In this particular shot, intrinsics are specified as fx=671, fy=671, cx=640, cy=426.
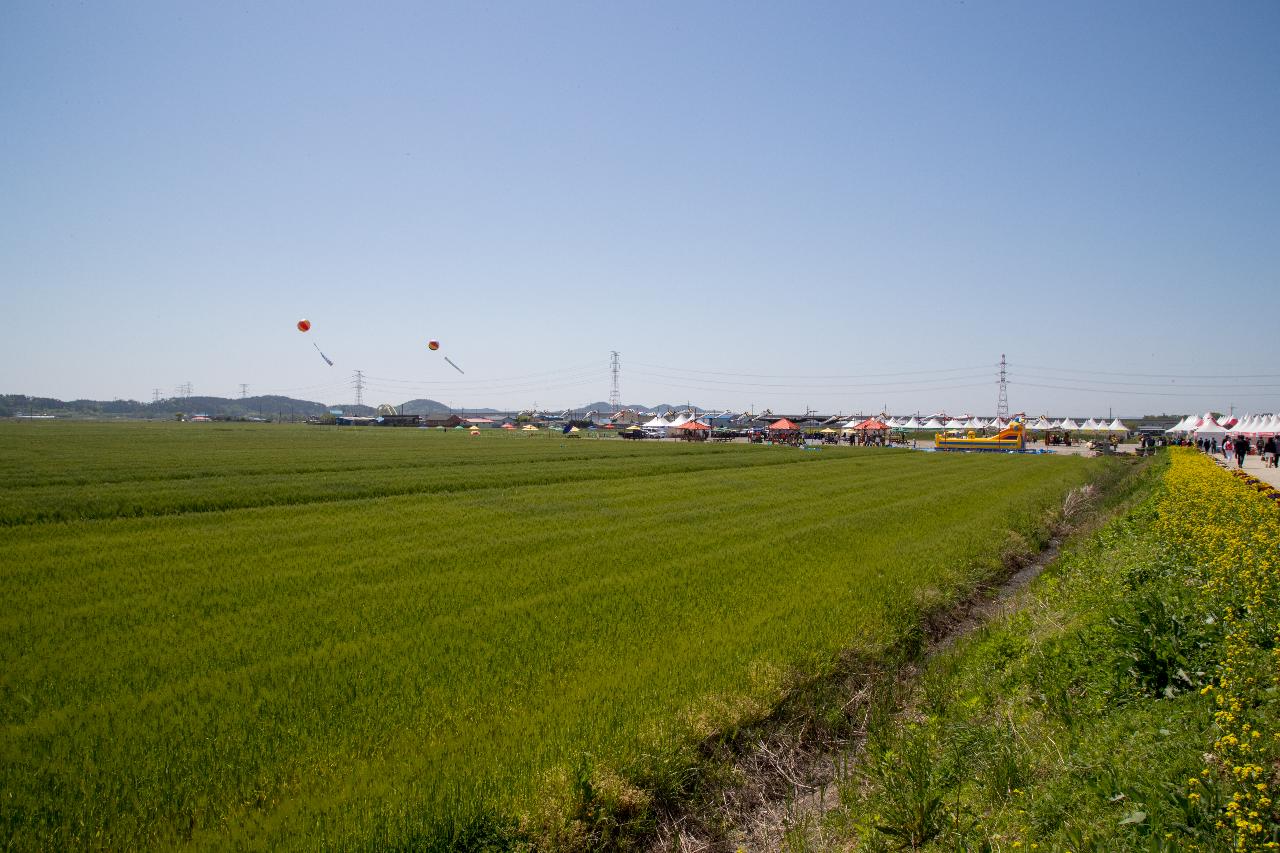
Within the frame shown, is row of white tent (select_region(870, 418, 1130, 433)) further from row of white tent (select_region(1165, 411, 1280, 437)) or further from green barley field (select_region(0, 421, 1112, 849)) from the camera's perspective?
green barley field (select_region(0, 421, 1112, 849))

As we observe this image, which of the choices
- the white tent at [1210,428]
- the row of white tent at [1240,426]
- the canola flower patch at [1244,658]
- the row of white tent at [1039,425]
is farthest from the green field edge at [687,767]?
the row of white tent at [1039,425]

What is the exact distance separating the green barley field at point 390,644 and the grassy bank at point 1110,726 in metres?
1.64

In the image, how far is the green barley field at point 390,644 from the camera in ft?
17.1

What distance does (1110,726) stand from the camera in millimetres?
5316

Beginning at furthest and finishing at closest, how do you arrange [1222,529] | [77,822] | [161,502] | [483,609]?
[161,502] → [483,609] → [1222,529] → [77,822]

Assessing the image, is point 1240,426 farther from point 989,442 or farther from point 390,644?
point 390,644

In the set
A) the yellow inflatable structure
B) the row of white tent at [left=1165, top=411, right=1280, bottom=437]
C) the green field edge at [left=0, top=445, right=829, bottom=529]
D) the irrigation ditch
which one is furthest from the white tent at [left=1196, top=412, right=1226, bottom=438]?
the irrigation ditch

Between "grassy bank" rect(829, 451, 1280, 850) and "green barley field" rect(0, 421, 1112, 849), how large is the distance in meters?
1.64

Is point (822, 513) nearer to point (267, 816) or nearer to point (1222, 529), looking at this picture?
point (1222, 529)

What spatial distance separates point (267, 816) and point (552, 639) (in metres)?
4.21

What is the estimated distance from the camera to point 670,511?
70.2 ft

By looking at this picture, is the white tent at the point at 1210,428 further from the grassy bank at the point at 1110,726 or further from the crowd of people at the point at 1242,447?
the grassy bank at the point at 1110,726

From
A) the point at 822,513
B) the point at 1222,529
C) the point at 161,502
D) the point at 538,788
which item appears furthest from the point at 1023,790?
the point at 161,502

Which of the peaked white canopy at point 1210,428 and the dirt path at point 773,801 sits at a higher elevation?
the peaked white canopy at point 1210,428
